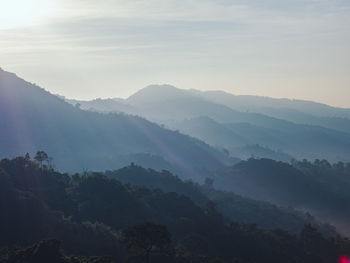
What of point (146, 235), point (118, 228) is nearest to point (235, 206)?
point (118, 228)

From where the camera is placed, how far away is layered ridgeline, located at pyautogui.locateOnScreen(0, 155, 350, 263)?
247 ft

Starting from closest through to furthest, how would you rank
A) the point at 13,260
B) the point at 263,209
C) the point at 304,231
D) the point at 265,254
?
the point at 13,260 < the point at 265,254 < the point at 304,231 < the point at 263,209

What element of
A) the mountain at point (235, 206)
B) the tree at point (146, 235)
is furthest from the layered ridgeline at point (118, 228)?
the mountain at point (235, 206)

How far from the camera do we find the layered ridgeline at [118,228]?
75.4 metres

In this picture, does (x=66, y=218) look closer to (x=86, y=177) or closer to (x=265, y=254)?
(x=86, y=177)

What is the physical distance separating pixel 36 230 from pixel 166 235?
118 ft

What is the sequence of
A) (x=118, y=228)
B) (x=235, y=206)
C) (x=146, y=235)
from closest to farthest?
1. (x=146, y=235)
2. (x=118, y=228)
3. (x=235, y=206)

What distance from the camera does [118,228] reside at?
107375mm

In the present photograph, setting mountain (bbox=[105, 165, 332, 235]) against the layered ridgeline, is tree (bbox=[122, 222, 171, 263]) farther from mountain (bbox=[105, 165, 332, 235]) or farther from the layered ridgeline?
mountain (bbox=[105, 165, 332, 235])

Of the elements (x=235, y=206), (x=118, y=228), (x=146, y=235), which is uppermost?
(x=146, y=235)

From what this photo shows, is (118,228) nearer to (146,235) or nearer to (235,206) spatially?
(146,235)

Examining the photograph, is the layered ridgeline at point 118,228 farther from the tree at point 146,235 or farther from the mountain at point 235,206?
the mountain at point 235,206

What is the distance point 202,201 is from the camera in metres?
176

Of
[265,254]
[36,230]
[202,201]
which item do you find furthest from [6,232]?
[202,201]
